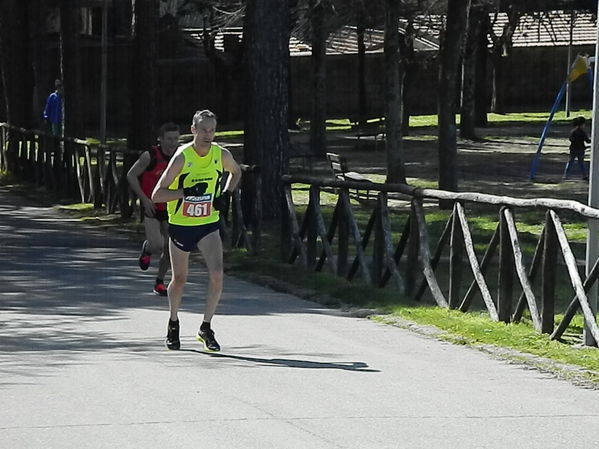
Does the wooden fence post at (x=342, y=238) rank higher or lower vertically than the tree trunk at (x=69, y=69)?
lower

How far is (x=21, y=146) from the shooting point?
31.1 metres

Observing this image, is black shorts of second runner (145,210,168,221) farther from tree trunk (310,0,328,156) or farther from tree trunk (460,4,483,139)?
tree trunk (460,4,483,139)

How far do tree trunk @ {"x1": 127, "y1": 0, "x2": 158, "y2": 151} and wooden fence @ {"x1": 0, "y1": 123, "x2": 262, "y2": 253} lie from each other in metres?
0.61

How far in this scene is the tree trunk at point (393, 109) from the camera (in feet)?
89.8

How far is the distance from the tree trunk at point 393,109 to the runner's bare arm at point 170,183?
1694 cm

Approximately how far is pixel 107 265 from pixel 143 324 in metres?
4.88

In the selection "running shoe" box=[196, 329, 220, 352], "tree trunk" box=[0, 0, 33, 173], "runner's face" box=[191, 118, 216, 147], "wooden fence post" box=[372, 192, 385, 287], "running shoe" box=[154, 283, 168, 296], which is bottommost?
"running shoe" box=[154, 283, 168, 296]

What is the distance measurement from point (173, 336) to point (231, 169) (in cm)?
137

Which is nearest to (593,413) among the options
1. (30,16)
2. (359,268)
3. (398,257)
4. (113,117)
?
(398,257)

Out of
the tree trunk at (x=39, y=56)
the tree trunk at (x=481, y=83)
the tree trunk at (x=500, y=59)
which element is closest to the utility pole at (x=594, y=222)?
the tree trunk at (x=39, y=56)

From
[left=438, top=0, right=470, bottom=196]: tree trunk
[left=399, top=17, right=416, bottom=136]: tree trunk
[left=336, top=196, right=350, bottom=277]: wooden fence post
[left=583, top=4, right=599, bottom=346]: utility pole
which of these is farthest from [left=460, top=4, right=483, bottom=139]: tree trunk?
[left=583, top=4, right=599, bottom=346]: utility pole

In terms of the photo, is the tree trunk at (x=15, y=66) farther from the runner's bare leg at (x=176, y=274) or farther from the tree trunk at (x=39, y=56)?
the runner's bare leg at (x=176, y=274)

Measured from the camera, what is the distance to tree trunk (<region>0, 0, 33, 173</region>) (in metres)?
33.2

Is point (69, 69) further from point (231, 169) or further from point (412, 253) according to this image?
point (231, 169)
